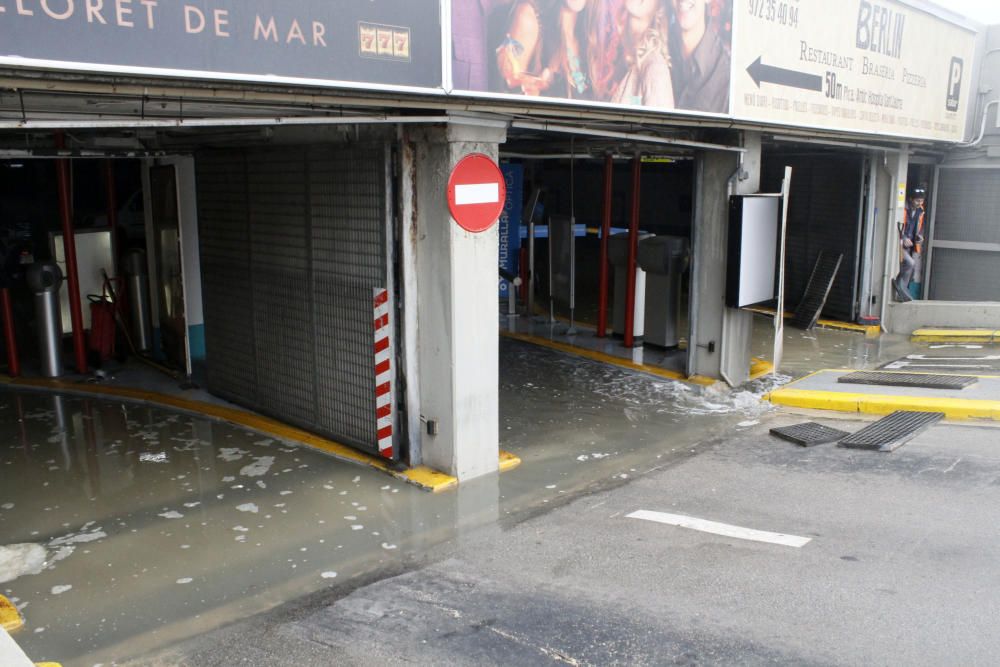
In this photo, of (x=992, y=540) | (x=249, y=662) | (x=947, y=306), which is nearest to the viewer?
(x=249, y=662)

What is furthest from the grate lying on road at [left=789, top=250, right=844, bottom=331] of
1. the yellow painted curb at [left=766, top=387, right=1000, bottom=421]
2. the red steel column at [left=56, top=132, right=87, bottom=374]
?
the red steel column at [left=56, top=132, right=87, bottom=374]

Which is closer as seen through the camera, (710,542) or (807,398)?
(710,542)

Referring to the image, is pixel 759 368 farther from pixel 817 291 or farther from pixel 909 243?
pixel 909 243

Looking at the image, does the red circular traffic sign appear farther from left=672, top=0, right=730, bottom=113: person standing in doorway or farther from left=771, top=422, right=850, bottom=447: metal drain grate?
left=771, top=422, right=850, bottom=447: metal drain grate

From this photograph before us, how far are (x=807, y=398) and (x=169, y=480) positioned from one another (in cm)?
639

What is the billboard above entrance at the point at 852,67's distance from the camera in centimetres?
893

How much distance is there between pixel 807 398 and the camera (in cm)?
912

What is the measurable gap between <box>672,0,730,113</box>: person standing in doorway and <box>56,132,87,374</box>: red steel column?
681 centimetres

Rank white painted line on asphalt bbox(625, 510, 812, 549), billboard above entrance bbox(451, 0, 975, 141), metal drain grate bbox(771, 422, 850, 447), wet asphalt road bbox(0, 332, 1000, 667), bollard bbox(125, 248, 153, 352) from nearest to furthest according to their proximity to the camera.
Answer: wet asphalt road bbox(0, 332, 1000, 667)
white painted line on asphalt bbox(625, 510, 812, 549)
billboard above entrance bbox(451, 0, 975, 141)
metal drain grate bbox(771, 422, 850, 447)
bollard bbox(125, 248, 153, 352)

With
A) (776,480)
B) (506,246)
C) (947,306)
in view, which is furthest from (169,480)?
(947,306)

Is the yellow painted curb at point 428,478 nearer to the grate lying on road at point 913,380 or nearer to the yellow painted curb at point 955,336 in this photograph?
the grate lying on road at point 913,380

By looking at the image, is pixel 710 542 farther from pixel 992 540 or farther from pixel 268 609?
pixel 268 609

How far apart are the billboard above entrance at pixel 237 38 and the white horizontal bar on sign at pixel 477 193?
994 mm

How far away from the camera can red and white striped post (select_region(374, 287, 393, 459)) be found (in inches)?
278
